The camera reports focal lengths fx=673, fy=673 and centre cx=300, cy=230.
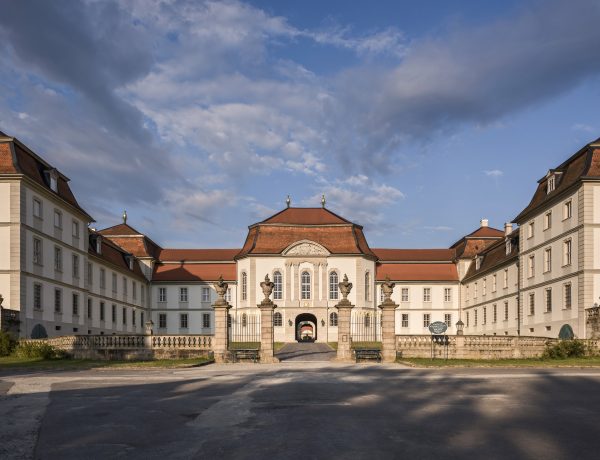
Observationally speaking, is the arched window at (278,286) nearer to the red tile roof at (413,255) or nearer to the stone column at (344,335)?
the red tile roof at (413,255)

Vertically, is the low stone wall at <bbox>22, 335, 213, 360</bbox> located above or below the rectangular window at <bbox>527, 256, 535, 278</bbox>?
below

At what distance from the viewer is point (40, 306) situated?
135 ft

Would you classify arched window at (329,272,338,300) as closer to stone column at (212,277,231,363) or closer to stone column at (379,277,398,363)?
stone column at (379,277,398,363)

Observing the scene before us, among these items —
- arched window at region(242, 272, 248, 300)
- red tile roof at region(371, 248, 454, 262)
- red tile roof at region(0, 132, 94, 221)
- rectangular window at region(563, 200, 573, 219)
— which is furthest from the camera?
red tile roof at region(371, 248, 454, 262)

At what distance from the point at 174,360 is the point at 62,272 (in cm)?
1926

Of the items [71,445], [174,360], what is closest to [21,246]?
[174,360]

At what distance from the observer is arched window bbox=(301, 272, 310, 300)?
65250 millimetres

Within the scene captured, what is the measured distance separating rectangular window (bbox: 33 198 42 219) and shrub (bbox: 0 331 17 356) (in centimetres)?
1041

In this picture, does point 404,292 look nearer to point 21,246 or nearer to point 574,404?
point 21,246

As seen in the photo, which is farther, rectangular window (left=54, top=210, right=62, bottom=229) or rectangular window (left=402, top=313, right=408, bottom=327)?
rectangular window (left=402, top=313, right=408, bottom=327)

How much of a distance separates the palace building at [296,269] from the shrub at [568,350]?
727 cm

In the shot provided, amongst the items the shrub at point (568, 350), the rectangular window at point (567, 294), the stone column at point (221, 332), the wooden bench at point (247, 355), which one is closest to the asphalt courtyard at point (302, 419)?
the stone column at point (221, 332)

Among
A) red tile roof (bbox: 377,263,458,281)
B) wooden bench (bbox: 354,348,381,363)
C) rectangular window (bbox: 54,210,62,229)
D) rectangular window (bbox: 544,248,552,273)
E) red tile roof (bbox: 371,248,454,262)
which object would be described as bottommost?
wooden bench (bbox: 354,348,381,363)

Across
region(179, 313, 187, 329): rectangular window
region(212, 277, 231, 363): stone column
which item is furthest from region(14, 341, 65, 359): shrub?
region(179, 313, 187, 329): rectangular window
